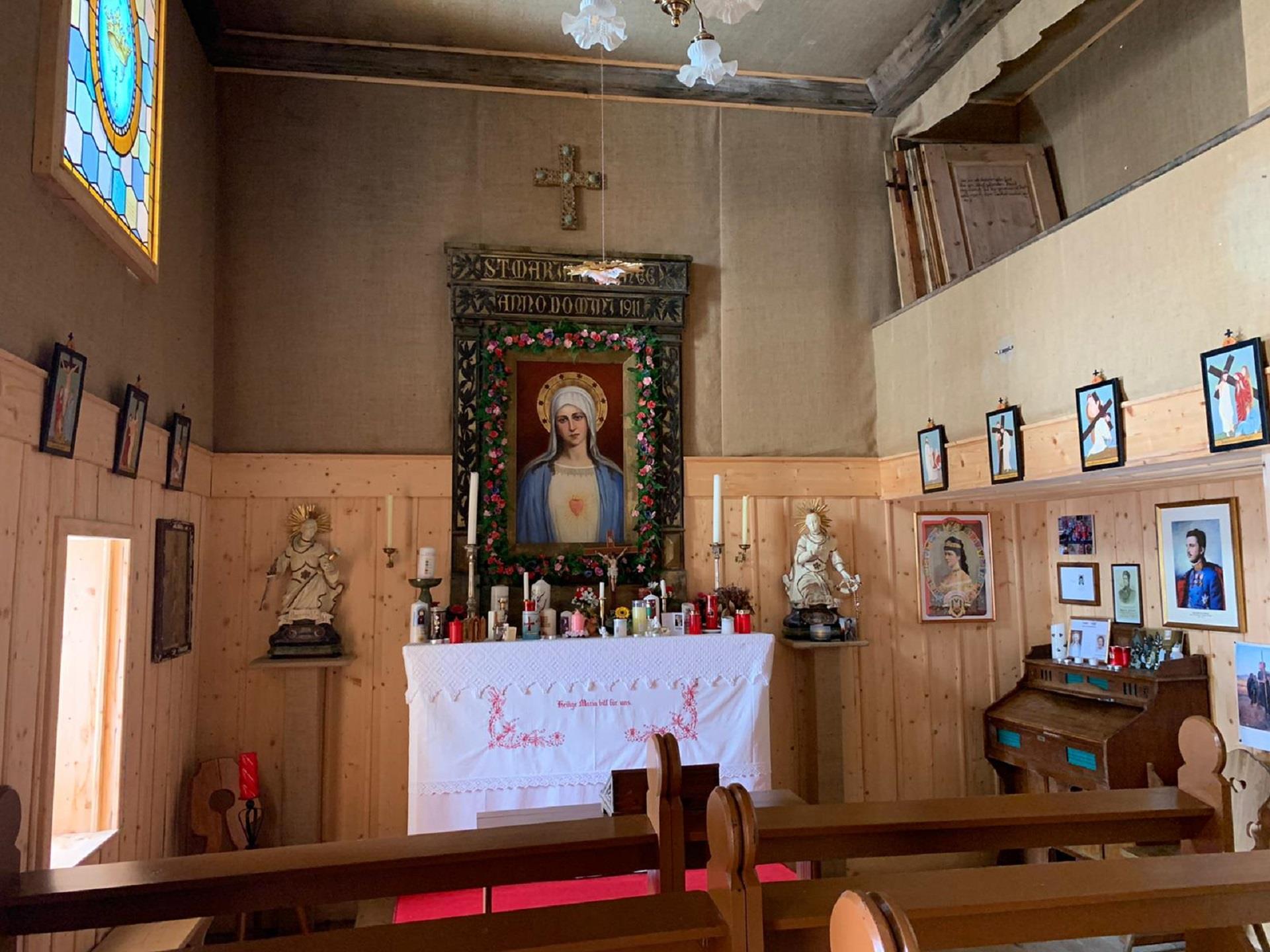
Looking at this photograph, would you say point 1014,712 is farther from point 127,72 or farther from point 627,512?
point 127,72

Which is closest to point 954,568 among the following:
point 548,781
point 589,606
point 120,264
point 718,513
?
point 718,513

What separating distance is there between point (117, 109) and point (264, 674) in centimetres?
308

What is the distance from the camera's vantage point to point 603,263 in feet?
16.9

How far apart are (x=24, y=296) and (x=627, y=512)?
3496 mm

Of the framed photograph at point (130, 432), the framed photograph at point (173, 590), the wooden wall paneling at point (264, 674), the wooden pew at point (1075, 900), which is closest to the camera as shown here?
the wooden pew at point (1075, 900)

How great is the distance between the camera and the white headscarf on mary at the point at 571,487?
5.59 m

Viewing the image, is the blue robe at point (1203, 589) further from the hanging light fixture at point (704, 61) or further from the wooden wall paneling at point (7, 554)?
the wooden wall paneling at point (7, 554)

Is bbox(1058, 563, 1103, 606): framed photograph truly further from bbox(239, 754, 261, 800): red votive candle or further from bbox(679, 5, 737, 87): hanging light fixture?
bbox(239, 754, 261, 800): red votive candle

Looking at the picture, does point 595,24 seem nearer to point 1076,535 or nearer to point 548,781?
point 548,781

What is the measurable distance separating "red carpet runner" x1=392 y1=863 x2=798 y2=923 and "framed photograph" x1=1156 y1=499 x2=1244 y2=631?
2641mm

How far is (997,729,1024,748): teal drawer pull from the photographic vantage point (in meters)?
5.44

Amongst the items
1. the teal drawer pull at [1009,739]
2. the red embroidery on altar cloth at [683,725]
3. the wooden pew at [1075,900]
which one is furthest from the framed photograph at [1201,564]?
the wooden pew at [1075,900]

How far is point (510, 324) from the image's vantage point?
18.6 feet

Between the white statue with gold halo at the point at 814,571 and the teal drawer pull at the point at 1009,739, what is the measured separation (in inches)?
49.9
